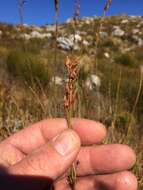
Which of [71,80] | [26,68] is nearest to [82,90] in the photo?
[71,80]

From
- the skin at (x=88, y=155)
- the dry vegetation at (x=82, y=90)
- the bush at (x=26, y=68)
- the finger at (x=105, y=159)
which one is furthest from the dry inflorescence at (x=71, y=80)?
the bush at (x=26, y=68)

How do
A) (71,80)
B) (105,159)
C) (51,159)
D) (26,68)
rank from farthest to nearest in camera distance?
(26,68) < (105,159) < (51,159) < (71,80)

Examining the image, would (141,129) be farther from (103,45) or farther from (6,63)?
(103,45)

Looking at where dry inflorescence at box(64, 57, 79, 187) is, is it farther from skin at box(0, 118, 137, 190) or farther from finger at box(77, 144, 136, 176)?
finger at box(77, 144, 136, 176)

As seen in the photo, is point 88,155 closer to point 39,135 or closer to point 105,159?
point 105,159

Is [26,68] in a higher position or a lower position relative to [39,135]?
higher

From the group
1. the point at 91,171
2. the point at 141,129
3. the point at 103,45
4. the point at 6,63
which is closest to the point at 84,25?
the point at 103,45

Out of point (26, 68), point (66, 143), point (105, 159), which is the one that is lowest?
point (105, 159)
